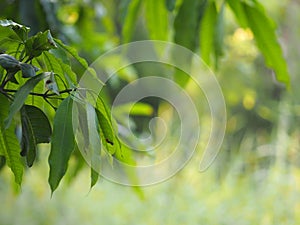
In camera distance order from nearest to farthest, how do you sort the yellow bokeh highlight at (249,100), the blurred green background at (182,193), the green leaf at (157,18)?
the green leaf at (157,18), the blurred green background at (182,193), the yellow bokeh highlight at (249,100)

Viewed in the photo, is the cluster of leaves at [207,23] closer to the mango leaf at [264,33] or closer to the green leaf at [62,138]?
the mango leaf at [264,33]

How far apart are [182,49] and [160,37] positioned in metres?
0.06

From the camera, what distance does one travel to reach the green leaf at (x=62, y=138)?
489 millimetres

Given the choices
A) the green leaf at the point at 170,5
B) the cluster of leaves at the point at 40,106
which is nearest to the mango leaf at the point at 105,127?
the cluster of leaves at the point at 40,106

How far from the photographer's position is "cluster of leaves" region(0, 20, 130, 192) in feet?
1.57

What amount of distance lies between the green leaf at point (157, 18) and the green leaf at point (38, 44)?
476 millimetres

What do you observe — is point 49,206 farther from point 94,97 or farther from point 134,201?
point 94,97

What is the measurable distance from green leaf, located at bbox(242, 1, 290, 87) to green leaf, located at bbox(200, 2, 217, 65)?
0.07 meters

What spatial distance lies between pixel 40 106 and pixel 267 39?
1.49 ft

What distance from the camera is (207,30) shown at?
958 millimetres

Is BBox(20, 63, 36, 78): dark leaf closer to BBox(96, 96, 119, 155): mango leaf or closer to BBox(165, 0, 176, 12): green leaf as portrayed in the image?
BBox(96, 96, 119, 155): mango leaf

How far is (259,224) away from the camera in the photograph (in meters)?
1.97

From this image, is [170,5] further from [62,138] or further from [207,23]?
[62,138]

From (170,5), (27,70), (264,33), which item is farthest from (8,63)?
(264,33)
